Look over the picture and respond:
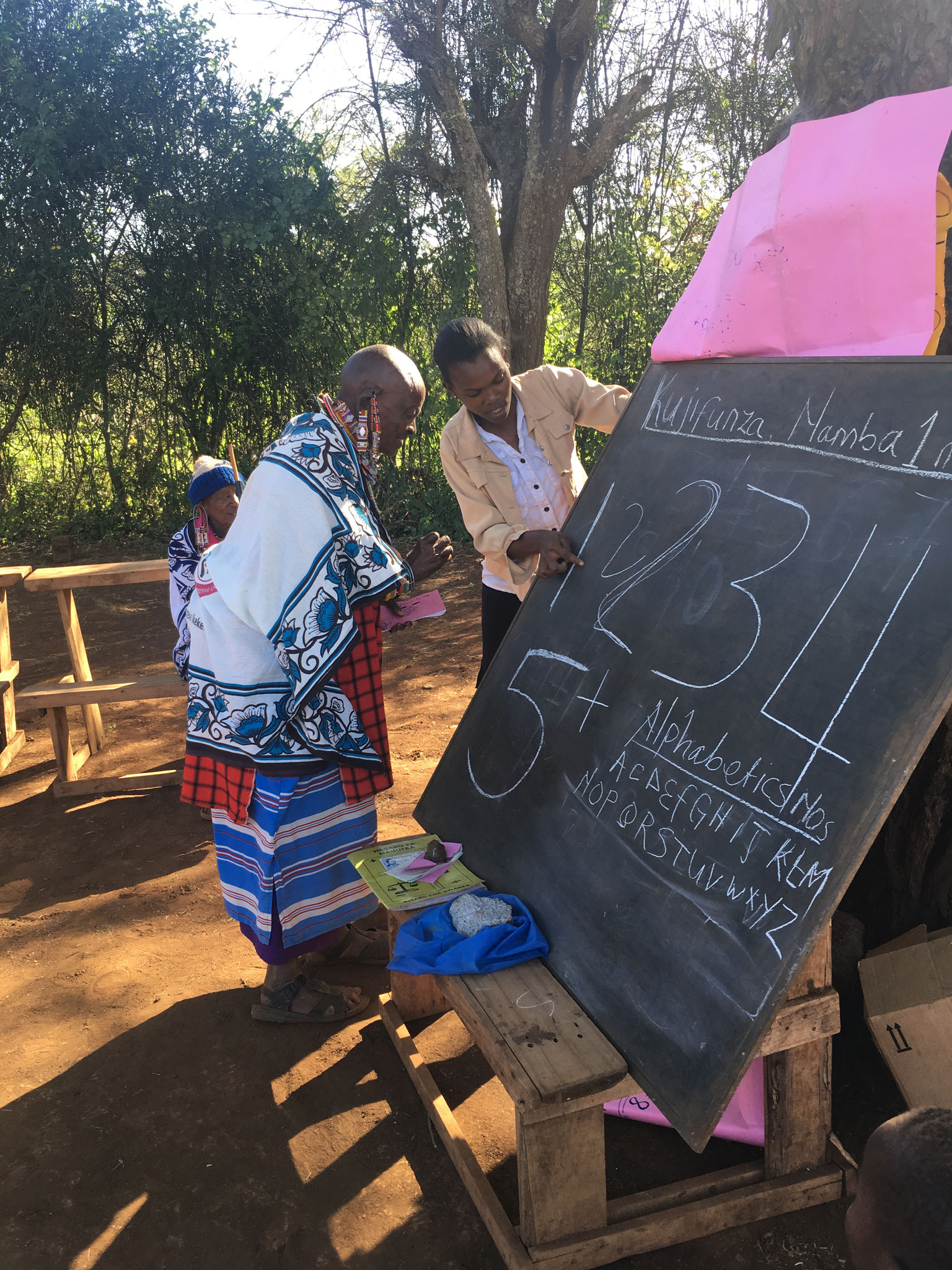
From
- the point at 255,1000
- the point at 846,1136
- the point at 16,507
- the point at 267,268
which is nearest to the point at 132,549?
the point at 16,507

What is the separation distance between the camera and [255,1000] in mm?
3016

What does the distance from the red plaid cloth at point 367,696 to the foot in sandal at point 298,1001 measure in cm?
65

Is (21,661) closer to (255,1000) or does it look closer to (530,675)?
(255,1000)

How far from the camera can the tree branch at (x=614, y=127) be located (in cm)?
798

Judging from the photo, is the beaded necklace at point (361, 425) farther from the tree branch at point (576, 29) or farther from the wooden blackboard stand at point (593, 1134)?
the tree branch at point (576, 29)

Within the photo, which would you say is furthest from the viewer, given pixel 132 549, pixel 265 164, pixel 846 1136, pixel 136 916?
pixel 132 549

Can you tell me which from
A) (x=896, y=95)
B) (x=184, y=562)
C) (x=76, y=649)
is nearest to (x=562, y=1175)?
(x=896, y=95)

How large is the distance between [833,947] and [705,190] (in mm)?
9086

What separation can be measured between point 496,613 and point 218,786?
119 centimetres

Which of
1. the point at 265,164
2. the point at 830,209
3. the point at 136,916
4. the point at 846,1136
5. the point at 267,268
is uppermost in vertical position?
the point at 265,164

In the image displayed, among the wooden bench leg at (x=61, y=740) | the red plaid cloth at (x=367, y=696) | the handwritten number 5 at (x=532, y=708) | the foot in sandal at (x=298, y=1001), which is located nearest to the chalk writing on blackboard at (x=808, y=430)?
the handwritten number 5 at (x=532, y=708)

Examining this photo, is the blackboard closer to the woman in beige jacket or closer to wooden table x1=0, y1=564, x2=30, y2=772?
the woman in beige jacket

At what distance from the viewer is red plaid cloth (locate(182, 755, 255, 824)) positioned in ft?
8.59

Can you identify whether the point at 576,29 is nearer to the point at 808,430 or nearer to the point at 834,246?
the point at 834,246
